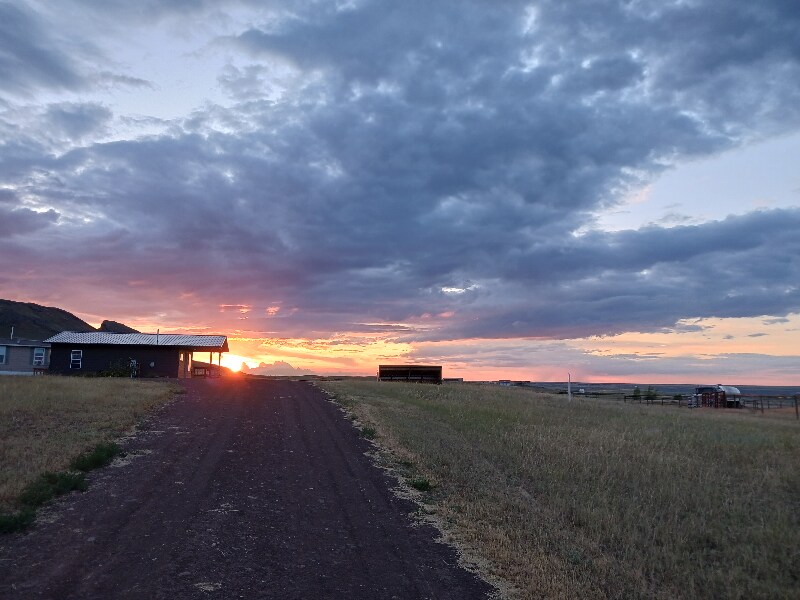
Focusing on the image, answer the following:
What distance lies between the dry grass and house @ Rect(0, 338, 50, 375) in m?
32.6

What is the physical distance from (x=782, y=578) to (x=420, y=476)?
21.9 ft

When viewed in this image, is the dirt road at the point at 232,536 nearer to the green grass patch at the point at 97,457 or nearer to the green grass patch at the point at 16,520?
the green grass patch at the point at 16,520

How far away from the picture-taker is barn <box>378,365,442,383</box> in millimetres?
54812

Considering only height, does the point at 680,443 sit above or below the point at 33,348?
below

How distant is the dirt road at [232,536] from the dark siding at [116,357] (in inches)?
1512

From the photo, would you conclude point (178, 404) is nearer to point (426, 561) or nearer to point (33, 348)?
point (426, 561)

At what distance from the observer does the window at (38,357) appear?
5869 centimetres

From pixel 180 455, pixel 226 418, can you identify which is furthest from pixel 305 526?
pixel 226 418

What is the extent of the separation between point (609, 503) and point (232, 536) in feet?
25.2

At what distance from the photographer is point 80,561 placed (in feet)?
26.2

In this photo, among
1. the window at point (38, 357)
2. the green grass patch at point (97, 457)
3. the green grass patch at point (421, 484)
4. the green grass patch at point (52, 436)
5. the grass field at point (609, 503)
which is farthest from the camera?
the window at point (38, 357)

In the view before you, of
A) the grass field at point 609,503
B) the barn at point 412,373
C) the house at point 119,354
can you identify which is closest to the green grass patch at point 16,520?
the grass field at point 609,503

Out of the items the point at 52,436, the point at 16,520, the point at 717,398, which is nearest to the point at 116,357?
the point at 52,436

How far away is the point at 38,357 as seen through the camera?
194 ft
